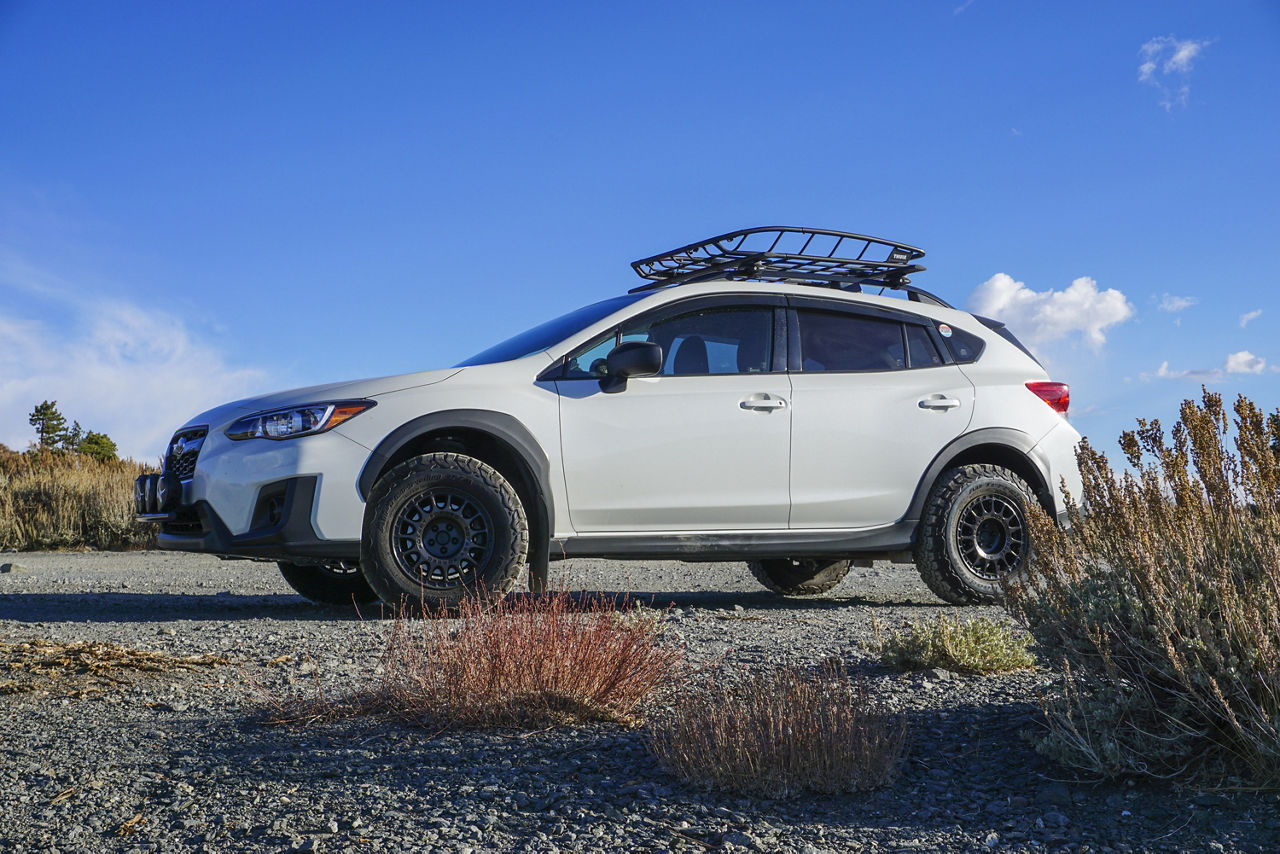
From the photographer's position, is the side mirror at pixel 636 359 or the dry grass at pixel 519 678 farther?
the side mirror at pixel 636 359

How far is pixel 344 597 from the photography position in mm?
7621

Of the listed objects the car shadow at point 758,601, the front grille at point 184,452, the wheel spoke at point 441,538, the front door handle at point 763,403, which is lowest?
the car shadow at point 758,601

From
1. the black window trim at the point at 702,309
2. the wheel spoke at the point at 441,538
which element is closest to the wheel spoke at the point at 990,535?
the black window trim at the point at 702,309

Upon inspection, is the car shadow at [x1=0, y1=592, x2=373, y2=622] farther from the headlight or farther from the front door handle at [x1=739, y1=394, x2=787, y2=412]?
the front door handle at [x1=739, y1=394, x2=787, y2=412]

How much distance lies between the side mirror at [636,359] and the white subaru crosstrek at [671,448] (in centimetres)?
1

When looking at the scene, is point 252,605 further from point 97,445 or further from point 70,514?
point 97,445

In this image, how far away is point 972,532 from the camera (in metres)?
7.25

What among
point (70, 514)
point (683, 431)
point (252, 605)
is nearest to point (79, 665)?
point (252, 605)

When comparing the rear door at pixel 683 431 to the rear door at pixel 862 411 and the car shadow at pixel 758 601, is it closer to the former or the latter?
the rear door at pixel 862 411

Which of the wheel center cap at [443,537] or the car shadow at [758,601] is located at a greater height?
the wheel center cap at [443,537]

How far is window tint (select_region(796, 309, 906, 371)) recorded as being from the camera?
712cm

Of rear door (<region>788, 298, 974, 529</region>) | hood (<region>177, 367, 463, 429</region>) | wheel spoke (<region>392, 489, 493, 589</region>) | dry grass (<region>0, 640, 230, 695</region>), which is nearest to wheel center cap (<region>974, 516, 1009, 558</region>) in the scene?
rear door (<region>788, 298, 974, 529</region>)

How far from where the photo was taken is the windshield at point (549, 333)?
6.65 meters

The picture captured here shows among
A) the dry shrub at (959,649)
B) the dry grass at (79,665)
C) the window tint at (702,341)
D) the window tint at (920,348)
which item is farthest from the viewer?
the window tint at (920,348)
